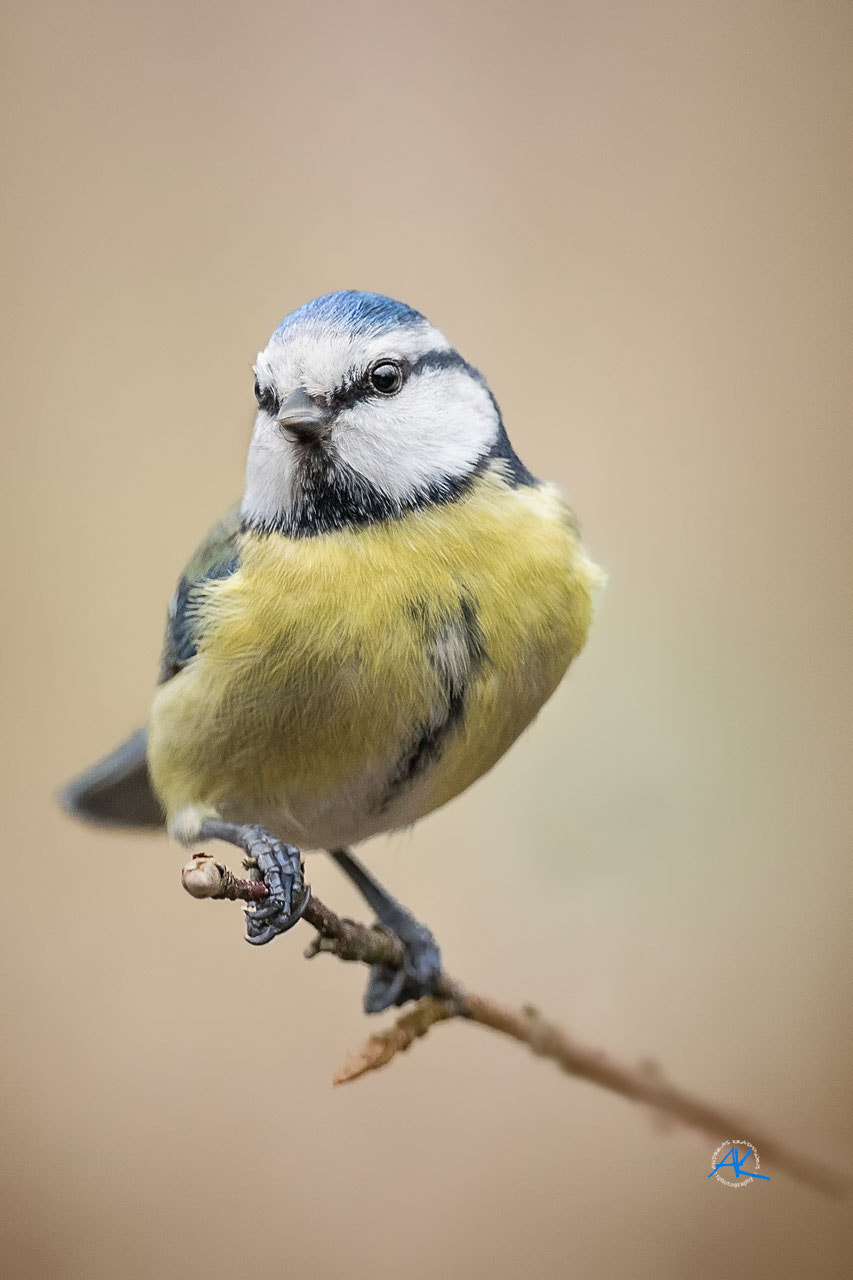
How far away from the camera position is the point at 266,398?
77 centimetres

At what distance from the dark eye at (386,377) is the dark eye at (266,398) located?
6 centimetres

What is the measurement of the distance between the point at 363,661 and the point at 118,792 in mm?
421

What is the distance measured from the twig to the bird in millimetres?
46

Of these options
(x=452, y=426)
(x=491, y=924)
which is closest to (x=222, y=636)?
(x=452, y=426)

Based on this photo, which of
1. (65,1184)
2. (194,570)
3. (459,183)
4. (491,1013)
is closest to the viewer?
(491,1013)

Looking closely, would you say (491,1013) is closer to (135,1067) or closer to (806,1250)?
(806,1250)

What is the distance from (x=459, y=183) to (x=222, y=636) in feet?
2.41

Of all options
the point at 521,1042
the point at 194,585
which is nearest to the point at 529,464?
the point at 194,585

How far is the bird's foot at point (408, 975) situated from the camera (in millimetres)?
958

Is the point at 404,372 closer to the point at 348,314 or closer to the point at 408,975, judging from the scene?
the point at 348,314

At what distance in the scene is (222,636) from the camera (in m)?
0.85

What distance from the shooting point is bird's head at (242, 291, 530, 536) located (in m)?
0.74
